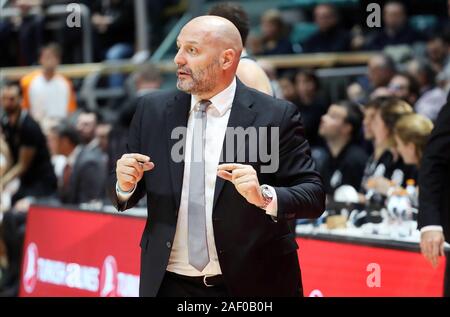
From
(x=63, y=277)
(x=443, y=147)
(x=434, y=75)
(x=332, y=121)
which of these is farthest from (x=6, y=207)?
(x=443, y=147)

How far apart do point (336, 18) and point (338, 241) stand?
6394 millimetres

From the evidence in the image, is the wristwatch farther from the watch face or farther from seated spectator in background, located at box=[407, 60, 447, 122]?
seated spectator in background, located at box=[407, 60, 447, 122]

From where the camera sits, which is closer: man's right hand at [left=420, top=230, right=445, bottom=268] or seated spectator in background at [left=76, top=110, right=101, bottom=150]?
man's right hand at [left=420, top=230, right=445, bottom=268]

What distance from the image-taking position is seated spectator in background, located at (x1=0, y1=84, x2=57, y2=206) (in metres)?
10.0

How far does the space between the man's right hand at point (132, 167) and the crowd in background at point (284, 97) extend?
8.07ft

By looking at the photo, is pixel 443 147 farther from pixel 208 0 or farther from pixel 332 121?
pixel 208 0

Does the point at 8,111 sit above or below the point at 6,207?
above

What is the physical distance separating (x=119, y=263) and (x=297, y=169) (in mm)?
3428

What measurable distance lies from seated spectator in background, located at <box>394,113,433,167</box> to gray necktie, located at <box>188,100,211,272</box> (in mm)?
2905

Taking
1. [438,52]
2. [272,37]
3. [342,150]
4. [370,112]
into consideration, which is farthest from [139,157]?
[272,37]

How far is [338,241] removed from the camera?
6.18 meters

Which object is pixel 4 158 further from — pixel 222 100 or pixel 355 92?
pixel 222 100

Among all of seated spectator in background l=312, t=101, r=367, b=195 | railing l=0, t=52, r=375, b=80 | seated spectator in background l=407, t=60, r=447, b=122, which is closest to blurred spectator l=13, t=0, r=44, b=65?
railing l=0, t=52, r=375, b=80

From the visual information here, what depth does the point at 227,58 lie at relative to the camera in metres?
4.19
